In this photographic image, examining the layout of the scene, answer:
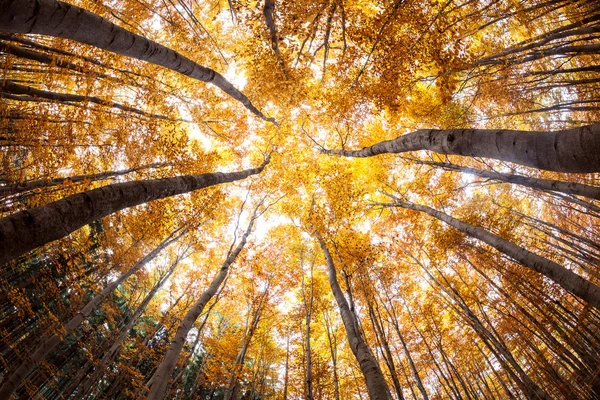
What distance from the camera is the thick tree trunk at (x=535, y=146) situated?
1614 millimetres

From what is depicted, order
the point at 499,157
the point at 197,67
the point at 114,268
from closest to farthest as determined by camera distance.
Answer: the point at 499,157, the point at 197,67, the point at 114,268

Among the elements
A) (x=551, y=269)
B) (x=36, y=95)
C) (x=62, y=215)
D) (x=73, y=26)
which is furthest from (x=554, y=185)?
(x=36, y=95)

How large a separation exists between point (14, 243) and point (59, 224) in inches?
12.4

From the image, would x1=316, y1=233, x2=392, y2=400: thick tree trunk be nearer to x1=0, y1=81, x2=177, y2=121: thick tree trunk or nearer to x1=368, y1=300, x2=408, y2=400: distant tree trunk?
x1=368, y1=300, x2=408, y2=400: distant tree trunk

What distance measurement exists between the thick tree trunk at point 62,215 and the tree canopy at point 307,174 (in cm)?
1

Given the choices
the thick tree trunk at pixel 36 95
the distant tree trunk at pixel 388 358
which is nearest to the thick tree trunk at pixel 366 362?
the distant tree trunk at pixel 388 358

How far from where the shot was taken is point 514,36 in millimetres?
8344

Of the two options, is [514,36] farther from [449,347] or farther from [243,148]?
[449,347]

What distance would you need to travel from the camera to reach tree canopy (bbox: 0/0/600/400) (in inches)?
147

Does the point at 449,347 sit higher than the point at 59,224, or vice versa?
the point at 449,347

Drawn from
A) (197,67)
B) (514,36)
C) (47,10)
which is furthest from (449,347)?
(47,10)

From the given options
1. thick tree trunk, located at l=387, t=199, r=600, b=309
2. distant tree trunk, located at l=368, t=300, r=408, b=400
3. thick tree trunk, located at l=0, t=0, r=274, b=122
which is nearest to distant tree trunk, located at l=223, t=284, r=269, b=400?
distant tree trunk, located at l=368, t=300, r=408, b=400

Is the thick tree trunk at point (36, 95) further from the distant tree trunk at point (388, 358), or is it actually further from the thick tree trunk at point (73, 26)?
the distant tree trunk at point (388, 358)

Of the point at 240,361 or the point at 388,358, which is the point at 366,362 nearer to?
the point at 388,358
